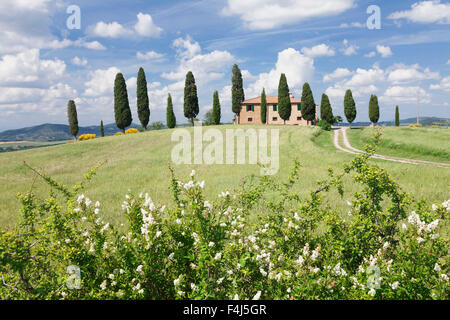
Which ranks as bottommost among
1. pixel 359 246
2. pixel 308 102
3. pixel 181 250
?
pixel 359 246

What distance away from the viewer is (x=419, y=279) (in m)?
3.34

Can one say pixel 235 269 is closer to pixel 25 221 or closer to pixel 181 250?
pixel 181 250

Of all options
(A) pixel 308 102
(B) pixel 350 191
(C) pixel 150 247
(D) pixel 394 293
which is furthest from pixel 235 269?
(A) pixel 308 102

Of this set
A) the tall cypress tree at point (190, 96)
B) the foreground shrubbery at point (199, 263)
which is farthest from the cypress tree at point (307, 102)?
the foreground shrubbery at point (199, 263)

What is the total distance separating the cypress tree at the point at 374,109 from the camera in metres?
58.0

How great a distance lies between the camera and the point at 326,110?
57625mm

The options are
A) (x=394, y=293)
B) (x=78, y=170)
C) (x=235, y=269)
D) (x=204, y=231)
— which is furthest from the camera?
(x=78, y=170)

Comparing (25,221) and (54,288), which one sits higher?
(25,221)

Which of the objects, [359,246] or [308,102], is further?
[308,102]

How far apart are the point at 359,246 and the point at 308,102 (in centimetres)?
5645

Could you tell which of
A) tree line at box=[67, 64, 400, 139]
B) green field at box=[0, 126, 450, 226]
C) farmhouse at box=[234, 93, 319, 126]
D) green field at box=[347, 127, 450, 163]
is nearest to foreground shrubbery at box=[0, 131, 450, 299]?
green field at box=[0, 126, 450, 226]

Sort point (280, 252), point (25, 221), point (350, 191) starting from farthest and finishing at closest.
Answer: point (350, 191), point (280, 252), point (25, 221)

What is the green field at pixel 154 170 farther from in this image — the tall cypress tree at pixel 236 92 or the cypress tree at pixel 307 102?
the tall cypress tree at pixel 236 92

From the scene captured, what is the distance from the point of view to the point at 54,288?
3457 mm
